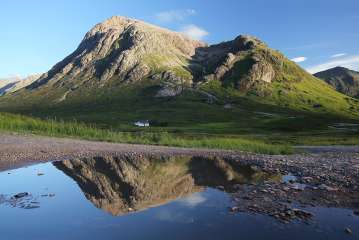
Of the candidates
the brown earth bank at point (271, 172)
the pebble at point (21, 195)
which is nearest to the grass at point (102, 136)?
the brown earth bank at point (271, 172)

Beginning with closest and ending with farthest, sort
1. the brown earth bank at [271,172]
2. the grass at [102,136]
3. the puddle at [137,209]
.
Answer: the puddle at [137,209] → the brown earth bank at [271,172] → the grass at [102,136]

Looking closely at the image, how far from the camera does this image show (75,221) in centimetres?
1625

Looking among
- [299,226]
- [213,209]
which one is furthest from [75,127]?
[299,226]

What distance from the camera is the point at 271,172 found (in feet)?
99.6

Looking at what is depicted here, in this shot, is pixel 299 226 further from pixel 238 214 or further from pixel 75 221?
pixel 75 221

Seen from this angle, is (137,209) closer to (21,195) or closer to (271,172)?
(21,195)

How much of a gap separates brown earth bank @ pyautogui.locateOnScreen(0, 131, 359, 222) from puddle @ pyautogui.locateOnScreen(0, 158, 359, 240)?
0.92m

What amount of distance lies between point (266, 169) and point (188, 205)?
1439cm

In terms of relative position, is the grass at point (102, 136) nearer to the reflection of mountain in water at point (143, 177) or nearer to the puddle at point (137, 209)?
the reflection of mountain in water at point (143, 177)

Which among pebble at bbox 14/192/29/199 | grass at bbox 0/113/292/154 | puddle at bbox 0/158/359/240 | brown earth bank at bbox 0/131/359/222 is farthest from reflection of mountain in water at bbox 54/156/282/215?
grass at bbox 0/113/292/154

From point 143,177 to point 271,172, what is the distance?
10401mm

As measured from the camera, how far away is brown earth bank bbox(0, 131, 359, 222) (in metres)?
19.2

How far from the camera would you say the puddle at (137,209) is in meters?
14.9

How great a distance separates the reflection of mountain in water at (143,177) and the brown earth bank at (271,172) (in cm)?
224
